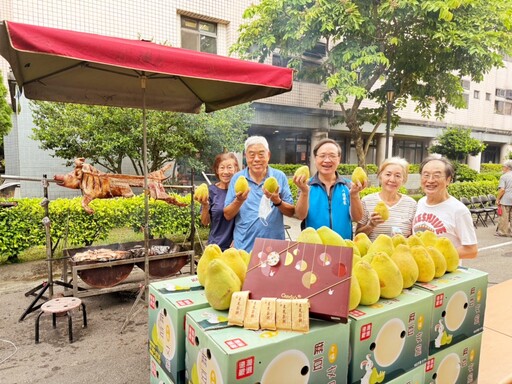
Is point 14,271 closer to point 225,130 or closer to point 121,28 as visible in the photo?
point 225,130

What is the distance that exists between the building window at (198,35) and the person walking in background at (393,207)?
11.1 metres

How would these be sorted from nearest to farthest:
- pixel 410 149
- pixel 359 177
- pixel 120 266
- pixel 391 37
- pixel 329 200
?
pixel 359 177
pixel 329 200
pixel 120 266
pixel 391 37
pixel 410 149

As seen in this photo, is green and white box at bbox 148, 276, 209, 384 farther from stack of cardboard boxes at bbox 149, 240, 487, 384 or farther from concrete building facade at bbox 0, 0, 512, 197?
concrete building facade at bbox 0, 0, 512, 197

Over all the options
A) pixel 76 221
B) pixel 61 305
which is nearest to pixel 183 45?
pixel 76 221

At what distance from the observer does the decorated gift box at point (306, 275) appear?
4.62ft

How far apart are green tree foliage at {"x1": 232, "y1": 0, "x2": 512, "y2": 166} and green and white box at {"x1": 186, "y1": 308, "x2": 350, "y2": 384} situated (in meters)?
10.1

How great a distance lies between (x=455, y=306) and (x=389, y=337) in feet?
1.80

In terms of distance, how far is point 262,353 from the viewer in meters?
1.23

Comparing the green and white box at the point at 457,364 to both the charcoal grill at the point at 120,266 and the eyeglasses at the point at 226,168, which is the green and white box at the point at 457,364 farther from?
the charcoal grill at the point at 120,266

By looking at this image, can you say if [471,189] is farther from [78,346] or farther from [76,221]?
[78,346]

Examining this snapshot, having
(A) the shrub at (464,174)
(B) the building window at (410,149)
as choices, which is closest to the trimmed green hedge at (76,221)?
(A) the shrub at (464,174)

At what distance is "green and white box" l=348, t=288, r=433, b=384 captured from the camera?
1462mm

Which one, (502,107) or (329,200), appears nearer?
(329,200)

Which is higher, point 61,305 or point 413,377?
point 413,377
